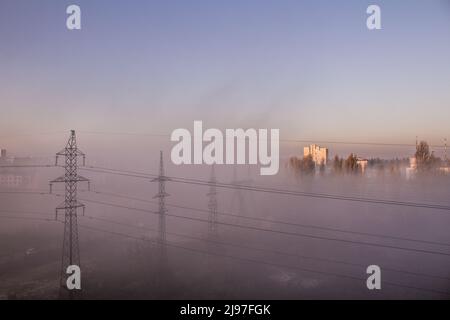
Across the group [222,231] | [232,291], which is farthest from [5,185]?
[232,291]

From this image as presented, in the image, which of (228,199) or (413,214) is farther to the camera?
(228,199)

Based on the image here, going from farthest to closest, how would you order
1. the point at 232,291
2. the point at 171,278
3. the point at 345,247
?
the point at 345,247, the point at 171,278, the point at 232,291

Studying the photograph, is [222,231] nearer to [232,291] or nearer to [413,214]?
[232,291]

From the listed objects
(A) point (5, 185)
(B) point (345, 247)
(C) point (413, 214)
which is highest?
(A) point (5, 185)

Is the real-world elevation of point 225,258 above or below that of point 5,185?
below
